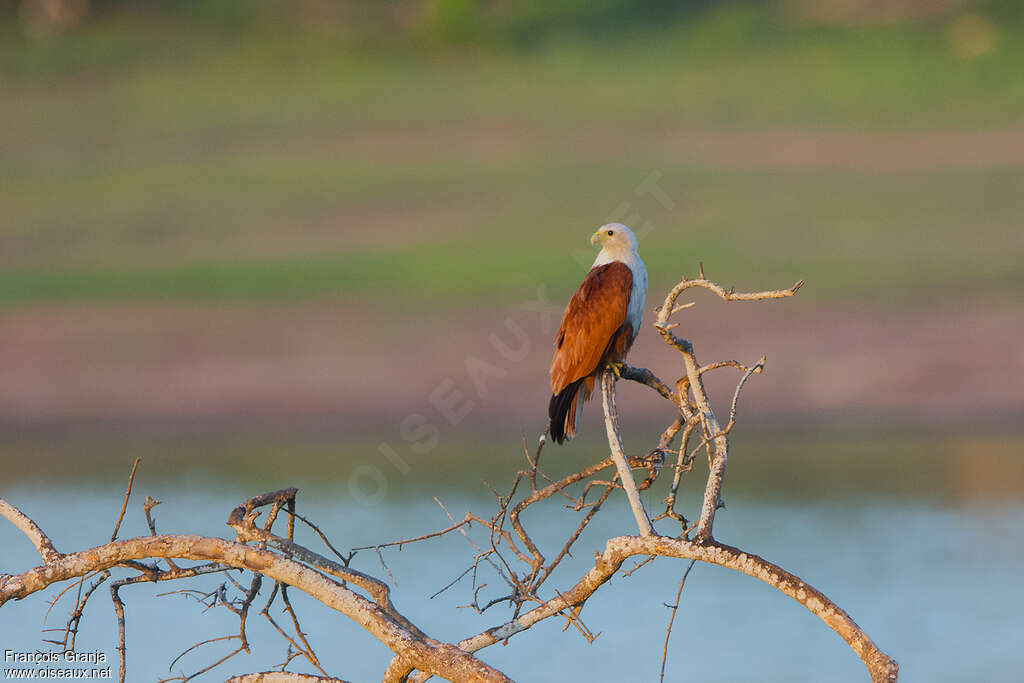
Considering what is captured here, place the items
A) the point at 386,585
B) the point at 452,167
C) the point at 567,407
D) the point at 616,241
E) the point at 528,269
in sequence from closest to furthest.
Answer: the point at 386,585
the point at 567,407
the point at 616,241
the point at 528,269
the point at 452,167

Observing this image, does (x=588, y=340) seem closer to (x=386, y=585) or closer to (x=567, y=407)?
(x=567, y=407)

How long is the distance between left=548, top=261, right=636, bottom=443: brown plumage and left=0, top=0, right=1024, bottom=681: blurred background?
1.49 metres

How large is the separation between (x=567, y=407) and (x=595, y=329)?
0.97 ft

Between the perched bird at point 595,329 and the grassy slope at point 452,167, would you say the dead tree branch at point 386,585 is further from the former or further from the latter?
the grassy slope at point 452,167

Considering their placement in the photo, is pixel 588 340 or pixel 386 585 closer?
pixel 386 585

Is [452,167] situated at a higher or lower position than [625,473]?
higher

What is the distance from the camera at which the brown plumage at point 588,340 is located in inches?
221

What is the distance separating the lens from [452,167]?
2570 cm

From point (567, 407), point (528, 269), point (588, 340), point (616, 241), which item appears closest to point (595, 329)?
point (588, 340)

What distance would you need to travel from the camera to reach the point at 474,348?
57.1 feet

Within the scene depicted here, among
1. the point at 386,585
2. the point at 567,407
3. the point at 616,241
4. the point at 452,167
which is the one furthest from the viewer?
the point at 452,167

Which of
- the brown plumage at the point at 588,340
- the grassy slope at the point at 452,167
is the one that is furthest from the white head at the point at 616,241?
the grassy slope at the point at 452,167

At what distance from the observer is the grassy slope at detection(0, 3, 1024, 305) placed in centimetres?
2066

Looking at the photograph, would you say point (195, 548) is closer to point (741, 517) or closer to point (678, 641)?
point (678, 641)
